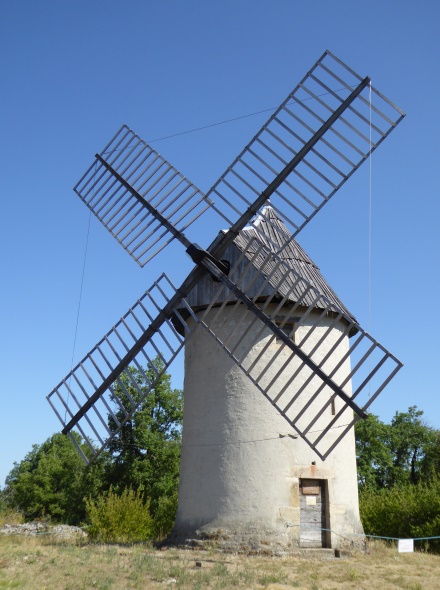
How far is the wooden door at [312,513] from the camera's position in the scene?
998cm

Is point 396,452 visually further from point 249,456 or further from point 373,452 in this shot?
point 249,456

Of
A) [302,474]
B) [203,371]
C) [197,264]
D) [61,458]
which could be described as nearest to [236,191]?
Answer: [197,264]

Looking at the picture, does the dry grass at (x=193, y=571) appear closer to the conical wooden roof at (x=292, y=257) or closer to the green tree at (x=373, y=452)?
the conical wooden roof at (x=292, y=257)

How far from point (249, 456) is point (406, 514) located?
207 inches

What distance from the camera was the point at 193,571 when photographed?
8227mm

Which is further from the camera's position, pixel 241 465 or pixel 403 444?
pixel 403 444

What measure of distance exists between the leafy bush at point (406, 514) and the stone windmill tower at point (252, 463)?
111 inches

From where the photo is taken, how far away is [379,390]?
307 inches

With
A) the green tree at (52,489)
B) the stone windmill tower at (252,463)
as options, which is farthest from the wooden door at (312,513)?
the green tree at (52,489)

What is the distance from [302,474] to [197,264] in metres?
3.77

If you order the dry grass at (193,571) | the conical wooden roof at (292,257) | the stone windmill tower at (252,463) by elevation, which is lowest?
the dry grass at (193,571)

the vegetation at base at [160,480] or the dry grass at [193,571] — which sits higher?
the vegetation at base at [160,480]

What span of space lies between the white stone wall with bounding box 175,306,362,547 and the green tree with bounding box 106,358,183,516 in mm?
13900

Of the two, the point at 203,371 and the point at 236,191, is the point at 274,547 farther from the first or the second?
the point at 236,191
